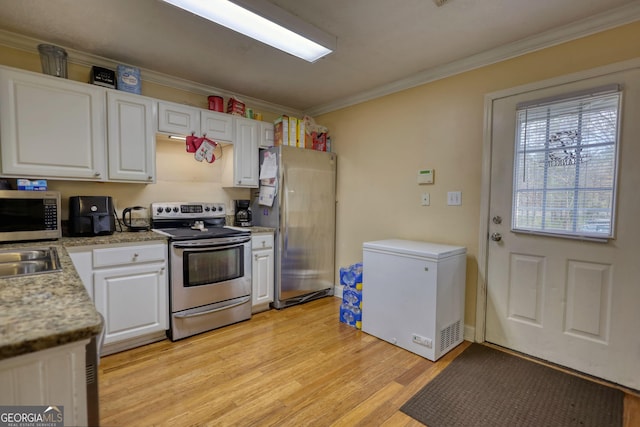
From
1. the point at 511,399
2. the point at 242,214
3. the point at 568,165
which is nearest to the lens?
the point at 511,399

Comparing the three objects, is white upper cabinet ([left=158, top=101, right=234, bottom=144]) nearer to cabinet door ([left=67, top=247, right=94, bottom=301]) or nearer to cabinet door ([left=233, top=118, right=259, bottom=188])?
cabinet door ([left=233, top=118, right=259, bottom=188])

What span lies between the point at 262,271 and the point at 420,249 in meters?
1.58

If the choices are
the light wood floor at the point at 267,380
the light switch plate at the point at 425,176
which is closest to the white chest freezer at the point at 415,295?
the light wood floor at the point at 267,380

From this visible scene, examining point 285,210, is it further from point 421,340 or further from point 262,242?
point 421,340

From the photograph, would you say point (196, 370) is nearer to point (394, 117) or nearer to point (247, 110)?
point (247, 110)

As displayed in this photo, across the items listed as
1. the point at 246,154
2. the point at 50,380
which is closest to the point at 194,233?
the point at 246,154

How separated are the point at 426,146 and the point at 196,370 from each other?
2579mm

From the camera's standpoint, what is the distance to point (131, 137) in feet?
8.25

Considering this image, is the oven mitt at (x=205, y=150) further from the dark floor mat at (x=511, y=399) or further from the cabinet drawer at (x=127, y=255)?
the dark floor mat at (x=511, y=399)

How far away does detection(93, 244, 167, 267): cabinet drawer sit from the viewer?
85.9 inches

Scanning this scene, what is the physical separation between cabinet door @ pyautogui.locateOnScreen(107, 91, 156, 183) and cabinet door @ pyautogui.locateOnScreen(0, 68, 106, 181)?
63 mm

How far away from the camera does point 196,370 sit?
208 centimetres

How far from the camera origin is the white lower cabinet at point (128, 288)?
2164 millimetres

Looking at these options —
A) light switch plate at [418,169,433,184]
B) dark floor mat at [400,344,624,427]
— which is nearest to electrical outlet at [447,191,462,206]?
light switch plate at [418,169,433,184]
